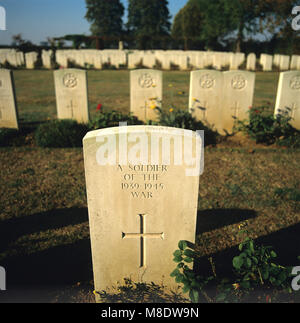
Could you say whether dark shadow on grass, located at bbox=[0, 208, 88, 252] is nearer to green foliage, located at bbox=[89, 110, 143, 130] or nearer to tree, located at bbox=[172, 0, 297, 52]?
green foliage, located at bbox=[89, 110, 143, 130]

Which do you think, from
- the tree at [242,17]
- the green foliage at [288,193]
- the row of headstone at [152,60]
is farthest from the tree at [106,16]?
the green foliage at [288,193]

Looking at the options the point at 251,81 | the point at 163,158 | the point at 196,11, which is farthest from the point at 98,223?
the point at 196,11

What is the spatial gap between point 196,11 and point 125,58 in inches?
1106

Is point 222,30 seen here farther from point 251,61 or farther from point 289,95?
point 289,95

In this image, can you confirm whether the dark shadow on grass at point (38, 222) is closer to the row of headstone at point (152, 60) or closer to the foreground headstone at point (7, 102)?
the foreground headstone at point (7, 102)

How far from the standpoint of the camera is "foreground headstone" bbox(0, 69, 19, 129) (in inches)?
235

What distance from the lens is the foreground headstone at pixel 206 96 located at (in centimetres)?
592

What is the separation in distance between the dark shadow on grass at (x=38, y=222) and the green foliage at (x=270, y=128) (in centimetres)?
436

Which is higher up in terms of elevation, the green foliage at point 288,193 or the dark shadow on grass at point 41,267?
the green foliage at point 288,193

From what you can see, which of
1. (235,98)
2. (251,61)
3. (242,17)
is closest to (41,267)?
(235,98)

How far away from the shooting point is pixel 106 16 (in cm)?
5441

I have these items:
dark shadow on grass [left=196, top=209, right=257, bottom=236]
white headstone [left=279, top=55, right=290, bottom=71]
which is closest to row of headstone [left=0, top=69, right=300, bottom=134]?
dark shadow on grass [left=196, top=209, right=257, bottom=236]

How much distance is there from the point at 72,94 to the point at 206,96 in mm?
3184
